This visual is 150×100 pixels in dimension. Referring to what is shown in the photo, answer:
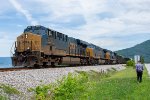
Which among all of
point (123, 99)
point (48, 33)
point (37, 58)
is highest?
point (48, 33)

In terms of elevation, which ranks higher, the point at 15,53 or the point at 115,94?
the point at 15,53

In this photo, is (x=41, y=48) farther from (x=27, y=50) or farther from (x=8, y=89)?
(x=8, y=89)

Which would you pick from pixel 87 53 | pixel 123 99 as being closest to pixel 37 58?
pixel 123 99

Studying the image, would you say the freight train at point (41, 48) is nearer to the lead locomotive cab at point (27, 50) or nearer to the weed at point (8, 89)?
the lead locomotive cab at point (27, 50)

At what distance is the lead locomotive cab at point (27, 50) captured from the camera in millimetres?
31466

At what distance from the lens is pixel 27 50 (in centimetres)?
3225

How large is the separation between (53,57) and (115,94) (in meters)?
19.3

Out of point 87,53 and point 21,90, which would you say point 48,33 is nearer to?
point 21,90

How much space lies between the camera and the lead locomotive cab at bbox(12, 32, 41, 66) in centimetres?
3147

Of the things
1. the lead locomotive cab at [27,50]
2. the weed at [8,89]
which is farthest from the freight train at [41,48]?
the weed at [8,89]

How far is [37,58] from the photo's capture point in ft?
103

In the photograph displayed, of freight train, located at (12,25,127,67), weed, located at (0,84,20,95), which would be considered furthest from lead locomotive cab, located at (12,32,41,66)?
weed, located at (0,84,20,95)

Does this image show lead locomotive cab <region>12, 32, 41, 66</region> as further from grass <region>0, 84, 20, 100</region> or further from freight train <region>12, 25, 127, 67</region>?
grass <region>0, 84, 20, 100</region>

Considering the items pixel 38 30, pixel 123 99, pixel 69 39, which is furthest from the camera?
pixel 69 39
